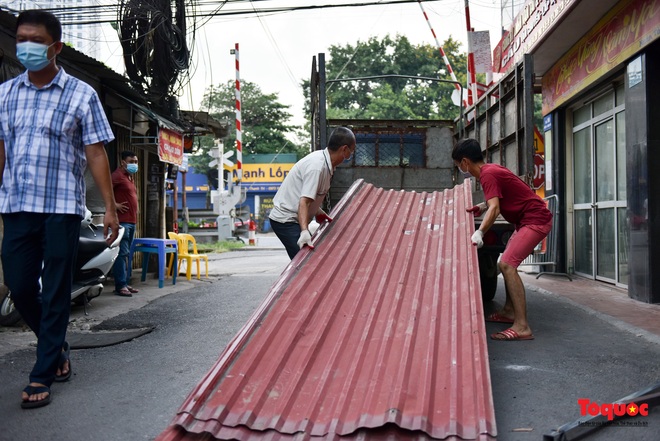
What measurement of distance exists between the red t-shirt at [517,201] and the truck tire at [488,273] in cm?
101

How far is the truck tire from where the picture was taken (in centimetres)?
591

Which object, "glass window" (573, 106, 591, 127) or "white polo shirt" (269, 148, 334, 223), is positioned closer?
"white polo shirt" (269, 148, 334, 223)

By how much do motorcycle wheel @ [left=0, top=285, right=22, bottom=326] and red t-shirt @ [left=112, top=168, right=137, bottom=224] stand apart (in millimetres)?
2368

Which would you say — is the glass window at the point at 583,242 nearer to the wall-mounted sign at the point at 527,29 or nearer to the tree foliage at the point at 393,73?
the wall-mounted sign at the point at 527,29

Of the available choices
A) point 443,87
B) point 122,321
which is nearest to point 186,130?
point 122,321

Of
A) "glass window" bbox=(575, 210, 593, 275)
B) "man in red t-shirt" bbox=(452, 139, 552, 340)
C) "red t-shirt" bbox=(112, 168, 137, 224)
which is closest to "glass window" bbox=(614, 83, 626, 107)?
"glass window" bbox=(575, 210, 593, 275)

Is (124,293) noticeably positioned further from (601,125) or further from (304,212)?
(601,125)

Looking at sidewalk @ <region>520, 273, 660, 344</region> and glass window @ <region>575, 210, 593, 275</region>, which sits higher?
glass window @ <region>575, 210, 593, 275</region>

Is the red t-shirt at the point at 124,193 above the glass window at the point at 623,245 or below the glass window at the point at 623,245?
above

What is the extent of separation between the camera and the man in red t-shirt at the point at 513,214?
14.8 ft

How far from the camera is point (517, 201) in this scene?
15.4 feet

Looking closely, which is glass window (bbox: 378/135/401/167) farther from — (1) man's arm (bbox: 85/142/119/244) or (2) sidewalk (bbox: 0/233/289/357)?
(1) man's arm (bbox: 85/142/119/244)

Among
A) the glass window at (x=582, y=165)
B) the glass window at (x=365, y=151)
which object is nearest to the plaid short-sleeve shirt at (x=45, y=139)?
the glass window at (x=365, y=151)

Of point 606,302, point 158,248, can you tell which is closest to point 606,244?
point 606,302
